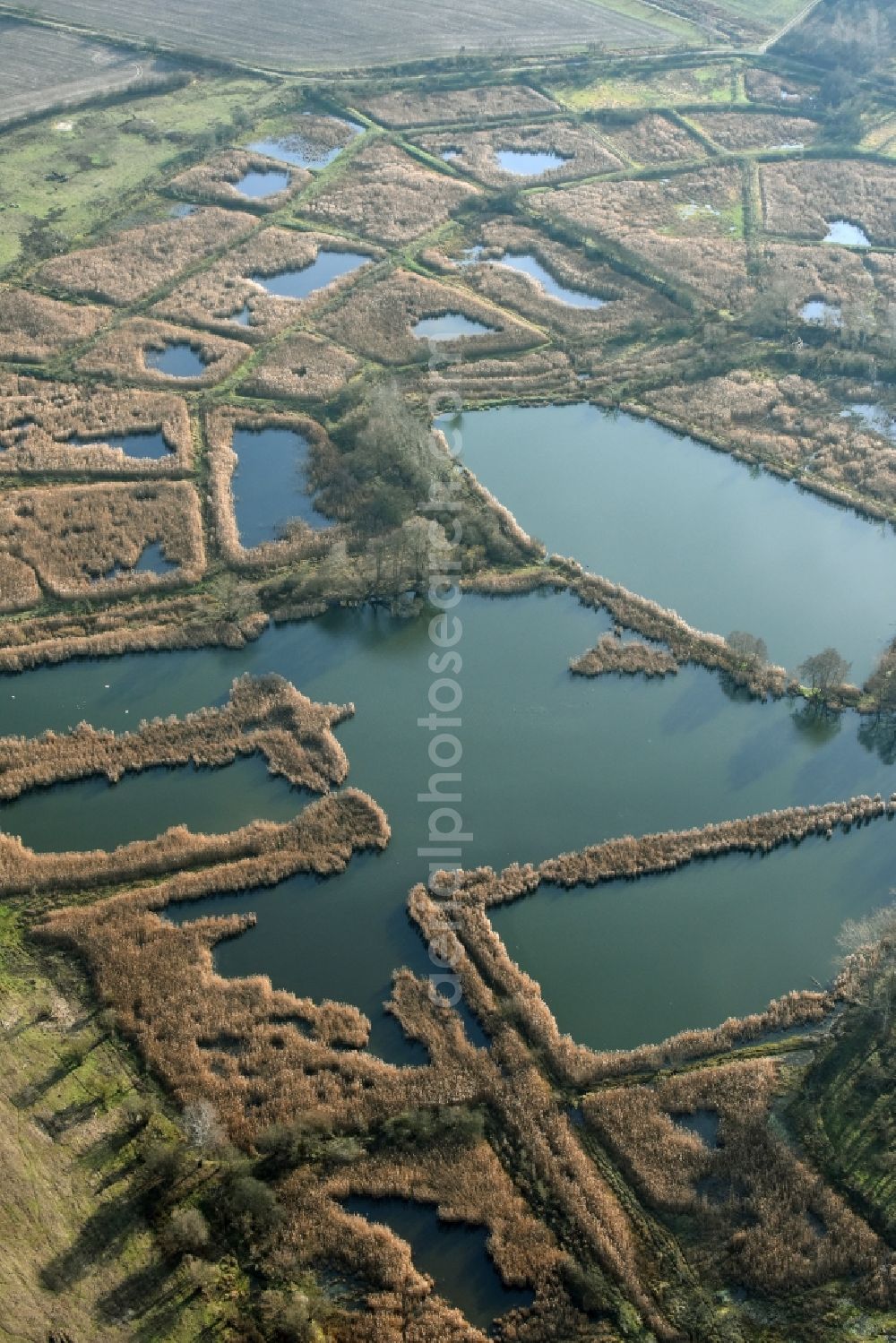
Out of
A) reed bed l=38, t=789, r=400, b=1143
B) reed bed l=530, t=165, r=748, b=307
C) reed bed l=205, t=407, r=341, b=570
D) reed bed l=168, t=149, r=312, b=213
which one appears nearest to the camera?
reed bed l=38, t=789, r=400, b=1143

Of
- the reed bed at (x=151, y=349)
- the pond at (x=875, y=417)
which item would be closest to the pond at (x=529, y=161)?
the reed bed at (x=151, y=349)

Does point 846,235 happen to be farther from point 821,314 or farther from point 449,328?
point 449,328

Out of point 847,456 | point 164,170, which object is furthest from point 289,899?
point 164,170

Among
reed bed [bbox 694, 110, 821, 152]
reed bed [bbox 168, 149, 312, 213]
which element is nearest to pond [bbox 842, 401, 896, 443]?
reed bed [bbox 694, 110, 821, 152]

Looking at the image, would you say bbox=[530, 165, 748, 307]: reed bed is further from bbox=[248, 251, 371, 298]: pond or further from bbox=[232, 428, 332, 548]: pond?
bbox=[232, 428, 332, 548]: pond

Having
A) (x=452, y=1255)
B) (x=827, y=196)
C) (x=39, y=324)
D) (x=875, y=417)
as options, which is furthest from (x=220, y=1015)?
(x=827, y=196)
